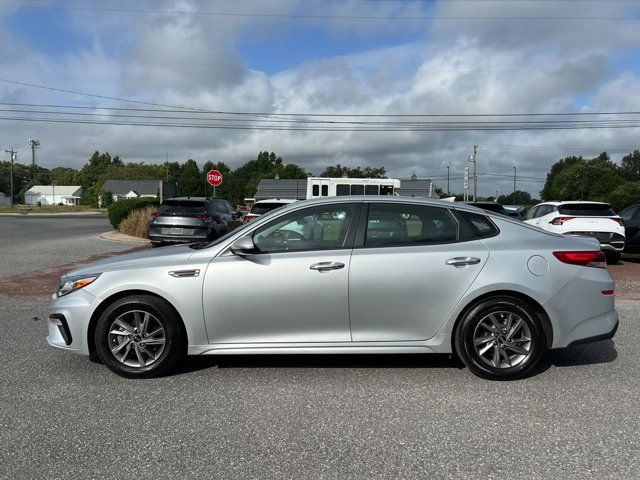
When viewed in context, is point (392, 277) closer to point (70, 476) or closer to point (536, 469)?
point (536, 469)

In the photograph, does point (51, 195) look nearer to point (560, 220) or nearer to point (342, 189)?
point (342, 189)

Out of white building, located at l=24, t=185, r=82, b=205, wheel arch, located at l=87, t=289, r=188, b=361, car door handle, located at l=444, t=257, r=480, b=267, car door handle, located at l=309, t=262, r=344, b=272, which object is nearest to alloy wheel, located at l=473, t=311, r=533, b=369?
car door handle, located at l=444, t=257, r=480, b=267

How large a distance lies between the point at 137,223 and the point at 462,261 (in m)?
17.9

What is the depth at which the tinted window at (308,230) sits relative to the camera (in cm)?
479

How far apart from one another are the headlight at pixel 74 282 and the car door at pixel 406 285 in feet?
7.51

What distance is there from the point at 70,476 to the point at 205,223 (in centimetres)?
1191

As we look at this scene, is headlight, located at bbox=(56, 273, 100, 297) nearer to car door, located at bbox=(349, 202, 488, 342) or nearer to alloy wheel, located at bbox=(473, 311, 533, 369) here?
car door, located at bbox=(349, 202, 488, 342)

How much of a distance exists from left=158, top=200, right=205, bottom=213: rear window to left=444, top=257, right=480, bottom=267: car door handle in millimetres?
11266

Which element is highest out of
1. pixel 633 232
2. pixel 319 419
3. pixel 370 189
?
pixel 370 189

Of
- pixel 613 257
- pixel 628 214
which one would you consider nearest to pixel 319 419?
pixel 613 257

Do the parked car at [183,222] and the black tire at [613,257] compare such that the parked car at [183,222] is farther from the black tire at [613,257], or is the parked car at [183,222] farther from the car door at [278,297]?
the black tire at [613,257]

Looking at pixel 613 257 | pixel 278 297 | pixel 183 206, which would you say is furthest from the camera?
pixel 183 206

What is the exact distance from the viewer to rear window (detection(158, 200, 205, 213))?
14914mm

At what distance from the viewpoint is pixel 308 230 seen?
4.88m
